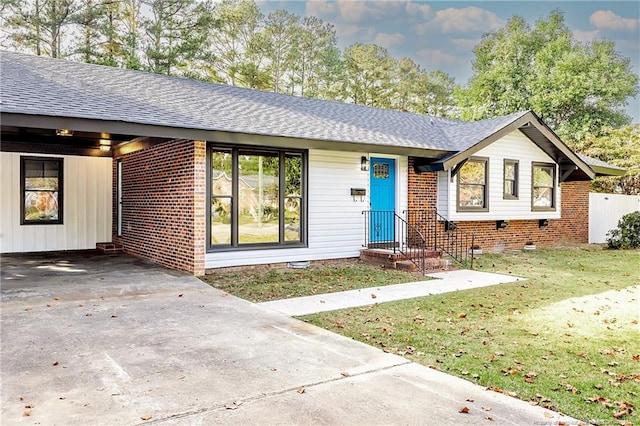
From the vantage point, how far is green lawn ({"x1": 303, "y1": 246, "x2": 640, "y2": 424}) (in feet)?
12.3

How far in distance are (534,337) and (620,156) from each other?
66.6ft

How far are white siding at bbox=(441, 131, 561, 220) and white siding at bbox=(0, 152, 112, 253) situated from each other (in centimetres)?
915

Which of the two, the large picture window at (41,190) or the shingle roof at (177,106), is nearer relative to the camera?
the shingle roof at (177,106)

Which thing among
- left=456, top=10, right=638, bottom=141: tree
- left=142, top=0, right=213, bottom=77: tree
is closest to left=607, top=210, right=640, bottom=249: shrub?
left=456, top=10, right=638, bottom=141: tree

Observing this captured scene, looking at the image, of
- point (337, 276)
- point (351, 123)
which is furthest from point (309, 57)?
point (337, 276)

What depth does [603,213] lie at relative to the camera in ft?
56.4

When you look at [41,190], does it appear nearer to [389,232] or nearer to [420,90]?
[389,232]

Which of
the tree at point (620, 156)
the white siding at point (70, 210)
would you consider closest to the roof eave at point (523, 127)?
the tree at point (620, 156)

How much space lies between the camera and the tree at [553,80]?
28.3 meters

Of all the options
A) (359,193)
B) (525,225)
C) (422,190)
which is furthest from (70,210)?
(525,225)

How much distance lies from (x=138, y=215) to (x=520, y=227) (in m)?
10.8

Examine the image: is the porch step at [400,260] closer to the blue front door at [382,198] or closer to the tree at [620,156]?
the blue front door at [382,198]

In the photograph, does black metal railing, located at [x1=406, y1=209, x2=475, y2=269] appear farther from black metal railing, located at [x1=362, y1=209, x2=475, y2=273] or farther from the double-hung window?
the double-hung window

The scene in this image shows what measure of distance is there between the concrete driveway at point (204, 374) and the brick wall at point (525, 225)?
7127 millimetres
